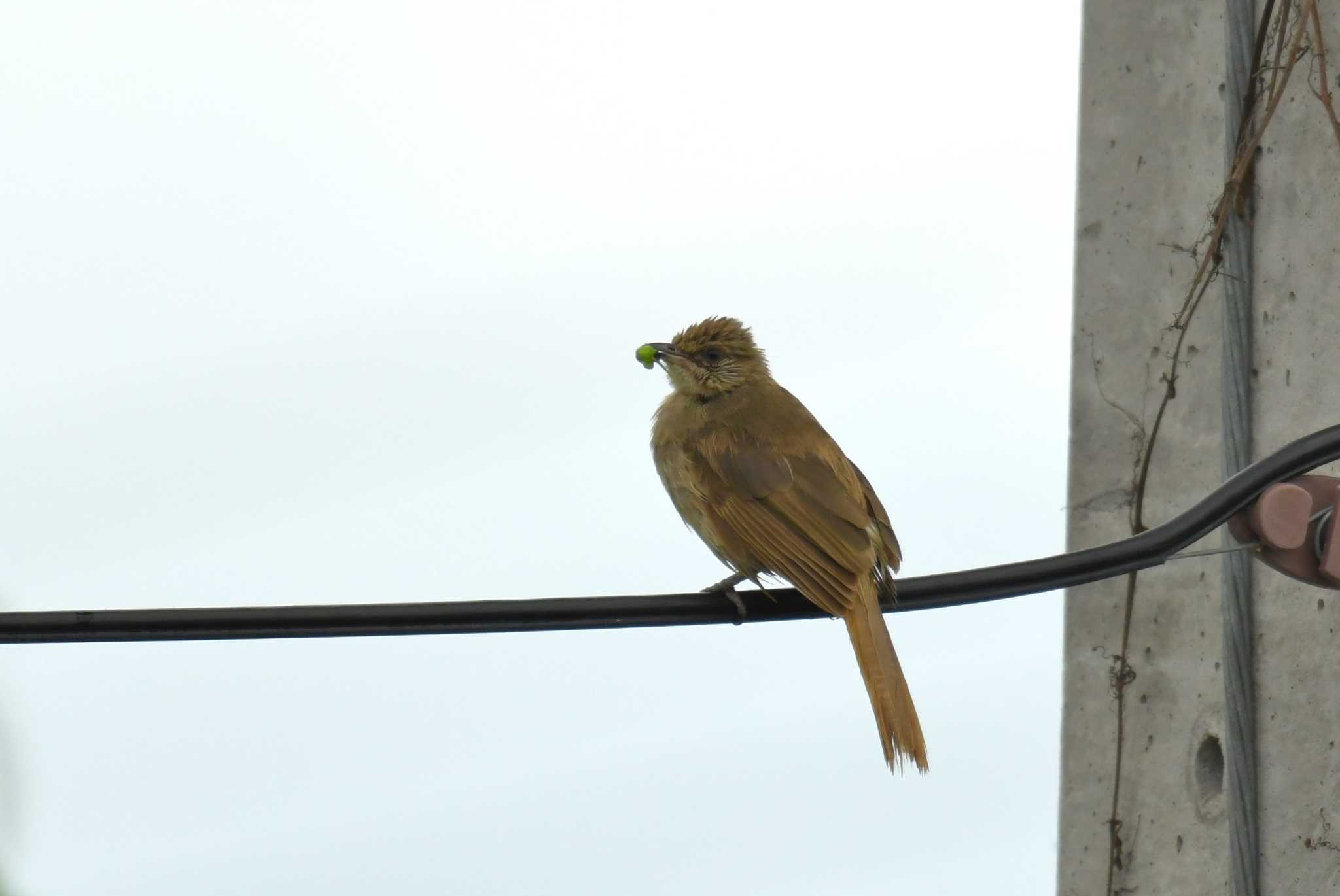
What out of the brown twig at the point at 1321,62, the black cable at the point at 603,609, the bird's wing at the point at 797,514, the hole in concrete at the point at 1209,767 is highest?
the brown twig at the point at 1321,62

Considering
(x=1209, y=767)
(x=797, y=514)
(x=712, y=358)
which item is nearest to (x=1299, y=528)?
(x=1209, y=767)

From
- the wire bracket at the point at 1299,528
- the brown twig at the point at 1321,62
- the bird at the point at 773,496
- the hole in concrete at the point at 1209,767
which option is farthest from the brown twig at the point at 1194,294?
the wire bracket at the point at 1299,528

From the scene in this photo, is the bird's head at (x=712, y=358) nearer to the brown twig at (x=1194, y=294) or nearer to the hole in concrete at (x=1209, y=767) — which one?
the brown twig at (x=1194, y=294)

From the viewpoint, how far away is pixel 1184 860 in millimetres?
5125

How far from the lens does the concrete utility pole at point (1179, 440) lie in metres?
4.82

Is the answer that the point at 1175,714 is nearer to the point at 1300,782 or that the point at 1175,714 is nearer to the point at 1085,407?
the point at 1300,782

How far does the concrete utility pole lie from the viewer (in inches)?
190

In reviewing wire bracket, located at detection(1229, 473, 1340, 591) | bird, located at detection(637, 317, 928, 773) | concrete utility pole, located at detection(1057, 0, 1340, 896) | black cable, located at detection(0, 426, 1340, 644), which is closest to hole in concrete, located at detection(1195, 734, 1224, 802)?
concrete utility pole, located at detection(1057, 0, 1340, 896)

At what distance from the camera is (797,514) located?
5.16 metres

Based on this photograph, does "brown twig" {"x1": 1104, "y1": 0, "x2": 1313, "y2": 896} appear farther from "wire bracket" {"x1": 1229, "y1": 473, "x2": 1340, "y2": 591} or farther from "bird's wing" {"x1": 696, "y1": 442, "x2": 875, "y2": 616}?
"wire bracket" {"x1": 1229, "y1": 473, "x2": 1340, "y2": 591}

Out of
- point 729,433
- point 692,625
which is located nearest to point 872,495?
point 729,433

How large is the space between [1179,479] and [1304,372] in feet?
2.10

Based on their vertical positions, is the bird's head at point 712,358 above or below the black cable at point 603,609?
above

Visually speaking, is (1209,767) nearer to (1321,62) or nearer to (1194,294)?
(1194,294)
